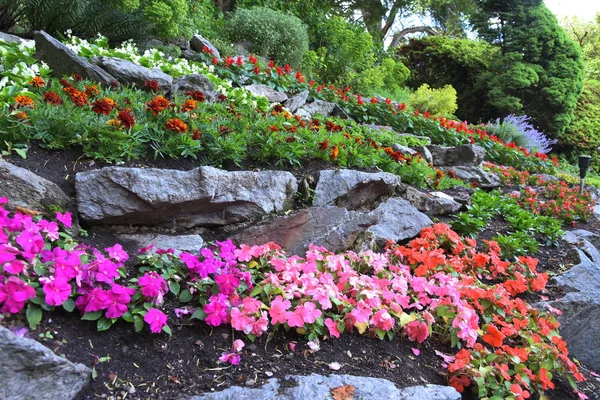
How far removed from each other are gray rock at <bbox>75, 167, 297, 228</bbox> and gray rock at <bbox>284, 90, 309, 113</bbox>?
339 centimetres

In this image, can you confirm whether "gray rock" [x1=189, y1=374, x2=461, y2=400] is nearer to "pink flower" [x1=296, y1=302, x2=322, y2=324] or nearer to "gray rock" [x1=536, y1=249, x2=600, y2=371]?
"pink flower" [x1=296, y1=302, x2=322, y2=324]

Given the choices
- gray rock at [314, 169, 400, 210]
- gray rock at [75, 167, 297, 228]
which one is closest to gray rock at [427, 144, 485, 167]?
gray rock at [314, 169, 400, 210]

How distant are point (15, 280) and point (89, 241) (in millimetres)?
993

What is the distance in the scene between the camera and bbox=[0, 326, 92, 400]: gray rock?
1464mm

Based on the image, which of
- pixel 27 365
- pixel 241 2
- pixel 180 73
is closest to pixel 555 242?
pixel 27 365

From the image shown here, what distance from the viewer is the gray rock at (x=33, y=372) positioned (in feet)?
4.80

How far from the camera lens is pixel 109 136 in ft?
10.4

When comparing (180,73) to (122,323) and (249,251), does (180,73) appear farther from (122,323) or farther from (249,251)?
(122,323)

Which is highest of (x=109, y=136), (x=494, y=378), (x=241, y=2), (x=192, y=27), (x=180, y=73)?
(x=241, y=2)

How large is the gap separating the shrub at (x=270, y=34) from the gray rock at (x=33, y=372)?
845cm

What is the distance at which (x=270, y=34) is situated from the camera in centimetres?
920

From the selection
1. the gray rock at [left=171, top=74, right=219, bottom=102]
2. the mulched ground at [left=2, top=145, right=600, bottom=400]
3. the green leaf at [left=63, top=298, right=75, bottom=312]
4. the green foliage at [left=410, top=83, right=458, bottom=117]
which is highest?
the green foliage at [left=410, top=83, right=458, bottom=117]

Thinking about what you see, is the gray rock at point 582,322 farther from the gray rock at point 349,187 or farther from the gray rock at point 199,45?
the gray rock at point 199,45

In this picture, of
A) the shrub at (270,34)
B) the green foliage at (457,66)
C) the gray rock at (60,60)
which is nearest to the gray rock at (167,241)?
the gray rock at (60,60)
